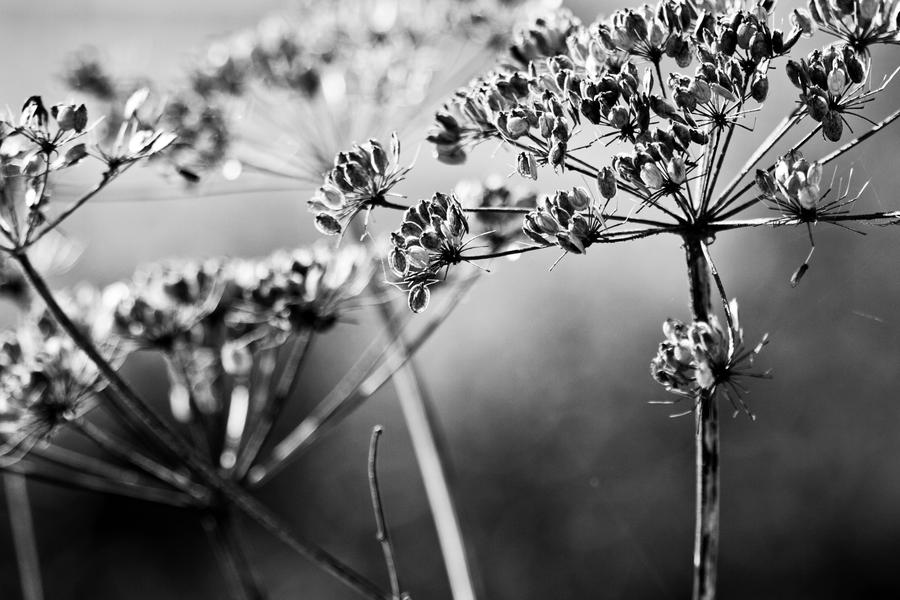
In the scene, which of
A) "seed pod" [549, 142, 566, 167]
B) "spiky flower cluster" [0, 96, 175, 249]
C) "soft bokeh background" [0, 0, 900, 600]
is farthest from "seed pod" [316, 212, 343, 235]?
"soft bokeh background" [0, 0, 900, 600]

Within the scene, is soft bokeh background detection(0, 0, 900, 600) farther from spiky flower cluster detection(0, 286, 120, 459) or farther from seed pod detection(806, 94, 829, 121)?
seed pod detection(806, 94, 829, 121)

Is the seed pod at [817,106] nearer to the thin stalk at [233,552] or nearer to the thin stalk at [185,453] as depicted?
the thin stalk at [185,453]

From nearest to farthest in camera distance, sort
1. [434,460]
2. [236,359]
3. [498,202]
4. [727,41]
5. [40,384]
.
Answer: [727,41]
[40,384]
[498,202]
[236,359]
[434,460]

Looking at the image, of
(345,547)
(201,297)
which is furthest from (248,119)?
(345,547)

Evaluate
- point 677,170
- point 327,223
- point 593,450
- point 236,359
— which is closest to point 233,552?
point 236,359

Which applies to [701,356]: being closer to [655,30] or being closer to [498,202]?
[655,30]
